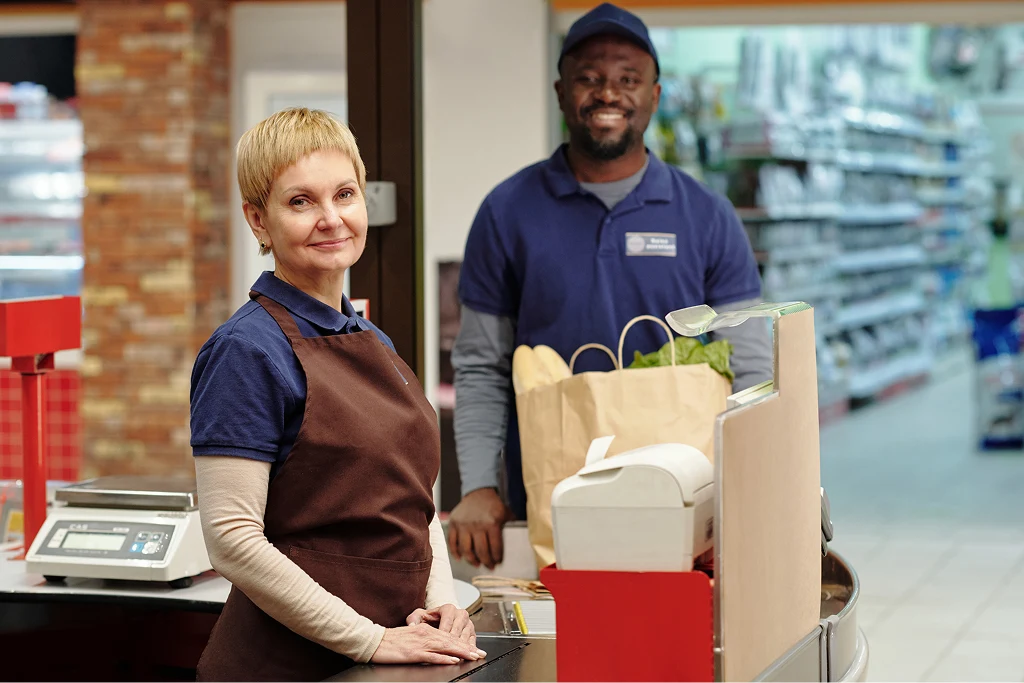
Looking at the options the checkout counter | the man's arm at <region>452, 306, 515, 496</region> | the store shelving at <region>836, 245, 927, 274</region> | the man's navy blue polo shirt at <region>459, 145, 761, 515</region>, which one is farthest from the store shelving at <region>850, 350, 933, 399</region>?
the checkout counter

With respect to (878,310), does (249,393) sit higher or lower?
higher

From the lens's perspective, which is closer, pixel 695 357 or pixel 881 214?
pixel 695 357

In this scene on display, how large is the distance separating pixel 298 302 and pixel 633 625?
2.12 ft

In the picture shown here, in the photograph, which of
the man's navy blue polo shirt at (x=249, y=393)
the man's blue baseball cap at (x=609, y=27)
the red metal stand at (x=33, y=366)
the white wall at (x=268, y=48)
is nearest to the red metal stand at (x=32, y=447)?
the red metal stand at (x=33, y=366)

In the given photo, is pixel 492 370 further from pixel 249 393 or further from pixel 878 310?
pixel 878 310

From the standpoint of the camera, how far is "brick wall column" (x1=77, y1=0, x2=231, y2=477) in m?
6.67

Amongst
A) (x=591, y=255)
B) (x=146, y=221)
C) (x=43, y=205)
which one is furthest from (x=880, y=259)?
(x=591, y=255)

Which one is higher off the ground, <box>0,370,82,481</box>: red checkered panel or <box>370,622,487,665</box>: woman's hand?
<box>370,622,487,665</box>: woman's hand

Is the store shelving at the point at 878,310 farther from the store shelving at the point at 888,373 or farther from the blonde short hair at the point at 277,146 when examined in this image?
the blonde short hair at the point at 277,146

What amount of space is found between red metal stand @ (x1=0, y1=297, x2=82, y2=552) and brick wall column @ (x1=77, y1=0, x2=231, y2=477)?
3927 mm

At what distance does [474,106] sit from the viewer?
621 cm

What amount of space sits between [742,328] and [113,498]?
53.4 inches

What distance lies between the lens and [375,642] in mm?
1695

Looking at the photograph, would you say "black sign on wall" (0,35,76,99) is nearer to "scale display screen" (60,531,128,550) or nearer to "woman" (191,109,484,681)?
"scale display screen" (60,531,128,550)
